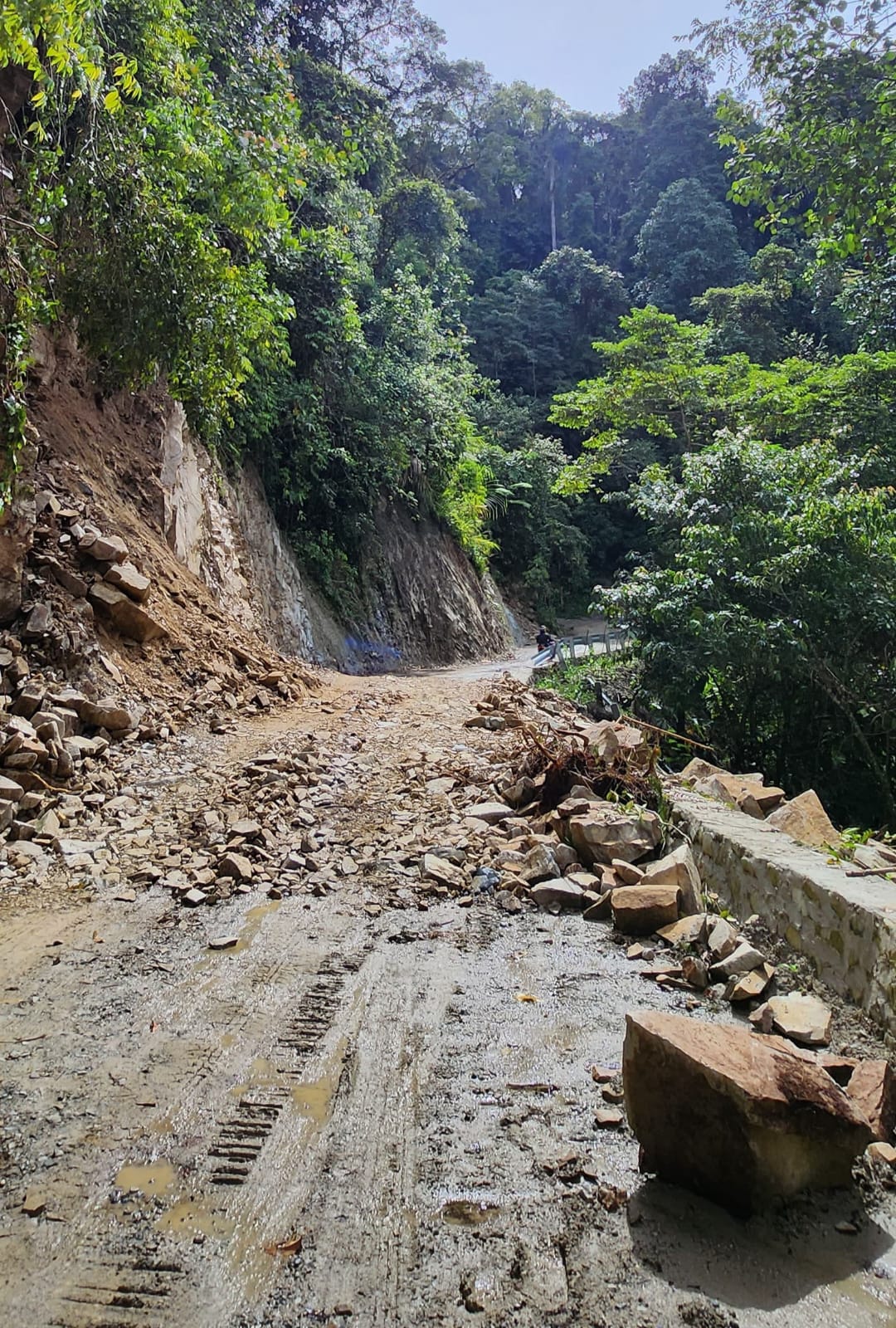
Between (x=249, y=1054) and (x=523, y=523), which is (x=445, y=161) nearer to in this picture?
(x=523, y=523)

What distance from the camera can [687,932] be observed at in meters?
3.48

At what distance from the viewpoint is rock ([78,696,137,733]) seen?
6168 mm

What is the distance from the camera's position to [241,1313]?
1.66m

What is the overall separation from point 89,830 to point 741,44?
9.60 meters

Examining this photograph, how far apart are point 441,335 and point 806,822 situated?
2105 cm

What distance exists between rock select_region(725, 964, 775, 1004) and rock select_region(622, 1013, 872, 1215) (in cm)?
84

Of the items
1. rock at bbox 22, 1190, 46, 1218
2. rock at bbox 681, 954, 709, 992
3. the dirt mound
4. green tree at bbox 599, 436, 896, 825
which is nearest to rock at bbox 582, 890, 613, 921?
rock at bbox 681, 954, 709, 992

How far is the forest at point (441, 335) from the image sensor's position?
708 centimetres

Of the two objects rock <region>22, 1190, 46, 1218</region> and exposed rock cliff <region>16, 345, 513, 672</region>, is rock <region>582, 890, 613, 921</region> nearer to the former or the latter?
rock <region>22, 1190, 46, 1218</region>

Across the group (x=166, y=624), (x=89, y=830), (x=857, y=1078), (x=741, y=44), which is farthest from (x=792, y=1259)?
(x=741, y=44)

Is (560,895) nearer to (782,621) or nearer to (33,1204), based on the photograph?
(33,1204)

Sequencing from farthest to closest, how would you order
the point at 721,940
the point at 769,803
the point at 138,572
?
the point at 138,572 → the point at 769,803 → the point at 721,940

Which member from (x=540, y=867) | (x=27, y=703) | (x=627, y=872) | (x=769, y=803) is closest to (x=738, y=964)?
(x=627, y=872)

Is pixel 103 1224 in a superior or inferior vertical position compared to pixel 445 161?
inferior
